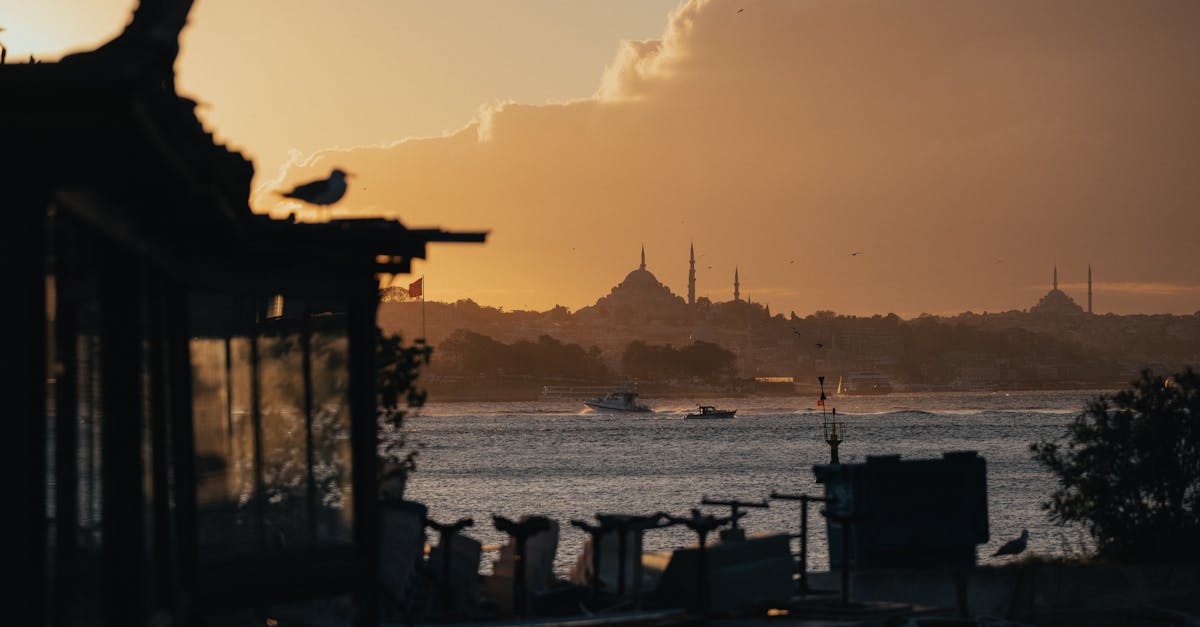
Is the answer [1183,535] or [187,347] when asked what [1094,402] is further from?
[187,347]

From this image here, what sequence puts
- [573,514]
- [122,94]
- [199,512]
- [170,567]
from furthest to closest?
[573,514]
[199,512]
[170,567]
[122,94]

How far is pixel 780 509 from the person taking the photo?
83625 mm

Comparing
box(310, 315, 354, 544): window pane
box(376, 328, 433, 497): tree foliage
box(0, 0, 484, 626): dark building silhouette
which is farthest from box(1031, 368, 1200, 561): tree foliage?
box(310, 315, 354, 544): window pane

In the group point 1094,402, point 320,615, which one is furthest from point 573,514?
point 320,615

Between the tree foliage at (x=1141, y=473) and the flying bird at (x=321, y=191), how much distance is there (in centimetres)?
1872

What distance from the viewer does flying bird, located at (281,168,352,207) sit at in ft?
41.0

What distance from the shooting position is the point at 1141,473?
27.9m

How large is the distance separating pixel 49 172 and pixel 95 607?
138 inches

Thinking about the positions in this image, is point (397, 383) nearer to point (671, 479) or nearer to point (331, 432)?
point (331, 432)

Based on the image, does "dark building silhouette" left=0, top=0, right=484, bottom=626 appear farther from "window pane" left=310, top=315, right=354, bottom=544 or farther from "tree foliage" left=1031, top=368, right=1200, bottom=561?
"tree foliage" left=1031, top=368, right=1200, bottom=561

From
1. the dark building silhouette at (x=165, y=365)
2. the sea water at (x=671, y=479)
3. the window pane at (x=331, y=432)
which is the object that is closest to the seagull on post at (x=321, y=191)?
the dark building silhouette at (x=165, y=365)

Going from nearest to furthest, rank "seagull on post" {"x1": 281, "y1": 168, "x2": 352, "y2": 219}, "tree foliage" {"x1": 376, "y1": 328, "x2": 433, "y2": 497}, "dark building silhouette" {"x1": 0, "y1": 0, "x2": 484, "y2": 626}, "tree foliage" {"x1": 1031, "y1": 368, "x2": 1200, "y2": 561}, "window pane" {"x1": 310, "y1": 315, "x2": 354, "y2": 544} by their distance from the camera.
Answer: "dark building silhouette" {"x1": 0, "y1": 0, "x2": 484, "y2": 626}
"window pane" {"x1": 310, "y1": 315, "x2": 354, "y2": 544}
"seagull on post" {"x1": 281, "y1": 168, "x2": 352, "y2": 219}
"tree foliage" {"x1": 376, "y1": 328, "x2": 433, "y2": 497}
"tree foliage" {"x1": 1031, "y1": 368, "x2": 1200, "y2": 561}

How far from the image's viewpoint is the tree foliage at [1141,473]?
89.7ft

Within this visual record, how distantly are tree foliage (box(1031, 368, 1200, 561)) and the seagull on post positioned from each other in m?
18.7
